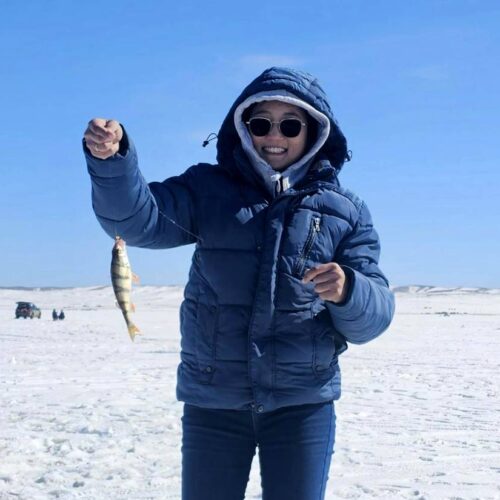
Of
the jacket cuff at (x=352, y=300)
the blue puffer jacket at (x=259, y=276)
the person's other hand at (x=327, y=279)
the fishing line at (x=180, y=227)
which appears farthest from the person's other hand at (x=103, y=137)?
the jacket cuff at (x=352, y=300)

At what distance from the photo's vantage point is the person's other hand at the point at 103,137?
2422mm

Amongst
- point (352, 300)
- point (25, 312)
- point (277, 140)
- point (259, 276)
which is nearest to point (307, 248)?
point (259, 276)

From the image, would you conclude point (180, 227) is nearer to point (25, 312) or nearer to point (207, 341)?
point (207, 341)

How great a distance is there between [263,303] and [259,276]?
104mm

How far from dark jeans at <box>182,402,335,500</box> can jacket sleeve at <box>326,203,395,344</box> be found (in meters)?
0.34

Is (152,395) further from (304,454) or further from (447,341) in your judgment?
(447,341)

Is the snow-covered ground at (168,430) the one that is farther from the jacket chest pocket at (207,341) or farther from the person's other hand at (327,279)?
the person's other hand at (327,279)

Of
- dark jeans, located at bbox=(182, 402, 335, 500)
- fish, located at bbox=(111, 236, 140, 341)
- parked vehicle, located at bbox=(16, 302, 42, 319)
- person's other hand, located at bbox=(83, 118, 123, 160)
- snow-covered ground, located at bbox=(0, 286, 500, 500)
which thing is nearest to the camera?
person's other hand, located at bbox=(83, 118, 123, 160)

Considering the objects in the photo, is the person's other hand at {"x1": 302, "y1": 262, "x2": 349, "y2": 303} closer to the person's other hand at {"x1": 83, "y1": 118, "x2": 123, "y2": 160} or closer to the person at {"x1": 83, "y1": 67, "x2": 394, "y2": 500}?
the person at {"x1": 83, "y1": 67, "x2": 394, "y2": 500}

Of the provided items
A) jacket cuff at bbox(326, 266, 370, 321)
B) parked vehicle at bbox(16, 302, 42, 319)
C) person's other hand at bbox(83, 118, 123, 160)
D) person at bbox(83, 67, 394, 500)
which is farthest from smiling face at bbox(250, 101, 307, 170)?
parked vehicle at bbox(16, 302, 42, 319)

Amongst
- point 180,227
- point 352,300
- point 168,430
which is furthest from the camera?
point 168,430

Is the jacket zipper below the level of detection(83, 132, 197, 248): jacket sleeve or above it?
below

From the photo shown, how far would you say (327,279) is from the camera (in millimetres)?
2527

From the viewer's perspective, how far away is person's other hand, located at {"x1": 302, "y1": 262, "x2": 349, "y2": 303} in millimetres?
2516
